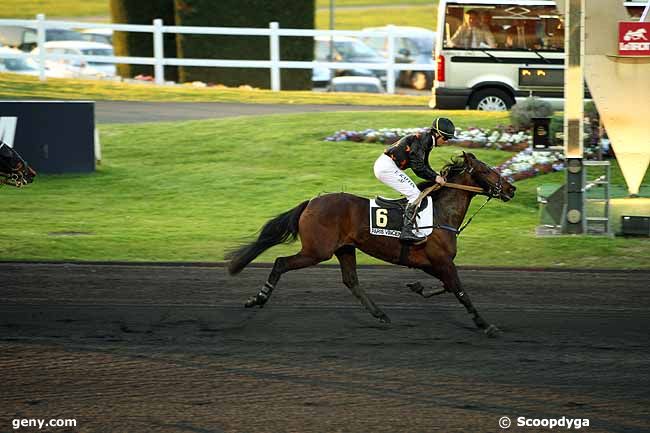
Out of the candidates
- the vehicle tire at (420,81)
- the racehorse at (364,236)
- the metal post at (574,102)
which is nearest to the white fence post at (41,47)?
the vehicle tire at (420,81)

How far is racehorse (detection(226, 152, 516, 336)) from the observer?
387 inches

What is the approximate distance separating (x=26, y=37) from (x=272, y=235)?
98.0 feet

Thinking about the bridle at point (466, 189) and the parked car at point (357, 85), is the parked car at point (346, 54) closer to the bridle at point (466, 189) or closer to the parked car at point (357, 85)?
the parked car at point (357, 85)

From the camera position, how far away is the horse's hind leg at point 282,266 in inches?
388

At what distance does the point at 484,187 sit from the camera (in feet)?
33.1

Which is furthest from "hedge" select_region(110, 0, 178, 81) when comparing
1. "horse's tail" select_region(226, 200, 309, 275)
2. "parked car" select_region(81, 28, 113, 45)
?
"horse's tail" select_region(226, 200, 309, 275)

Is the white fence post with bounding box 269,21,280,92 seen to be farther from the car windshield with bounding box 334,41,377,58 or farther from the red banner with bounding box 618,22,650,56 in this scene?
the red banner with bounding box 618,22,650,56

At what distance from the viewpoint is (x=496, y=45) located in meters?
23.2

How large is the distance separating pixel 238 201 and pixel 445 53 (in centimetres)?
789

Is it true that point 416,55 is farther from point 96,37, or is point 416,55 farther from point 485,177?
point 485,177

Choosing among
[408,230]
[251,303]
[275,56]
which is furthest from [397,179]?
[275,56]

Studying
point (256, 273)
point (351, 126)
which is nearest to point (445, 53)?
point (351, 126)

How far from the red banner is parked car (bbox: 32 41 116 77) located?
19.0 meters

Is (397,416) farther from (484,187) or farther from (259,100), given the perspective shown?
(259,100)
